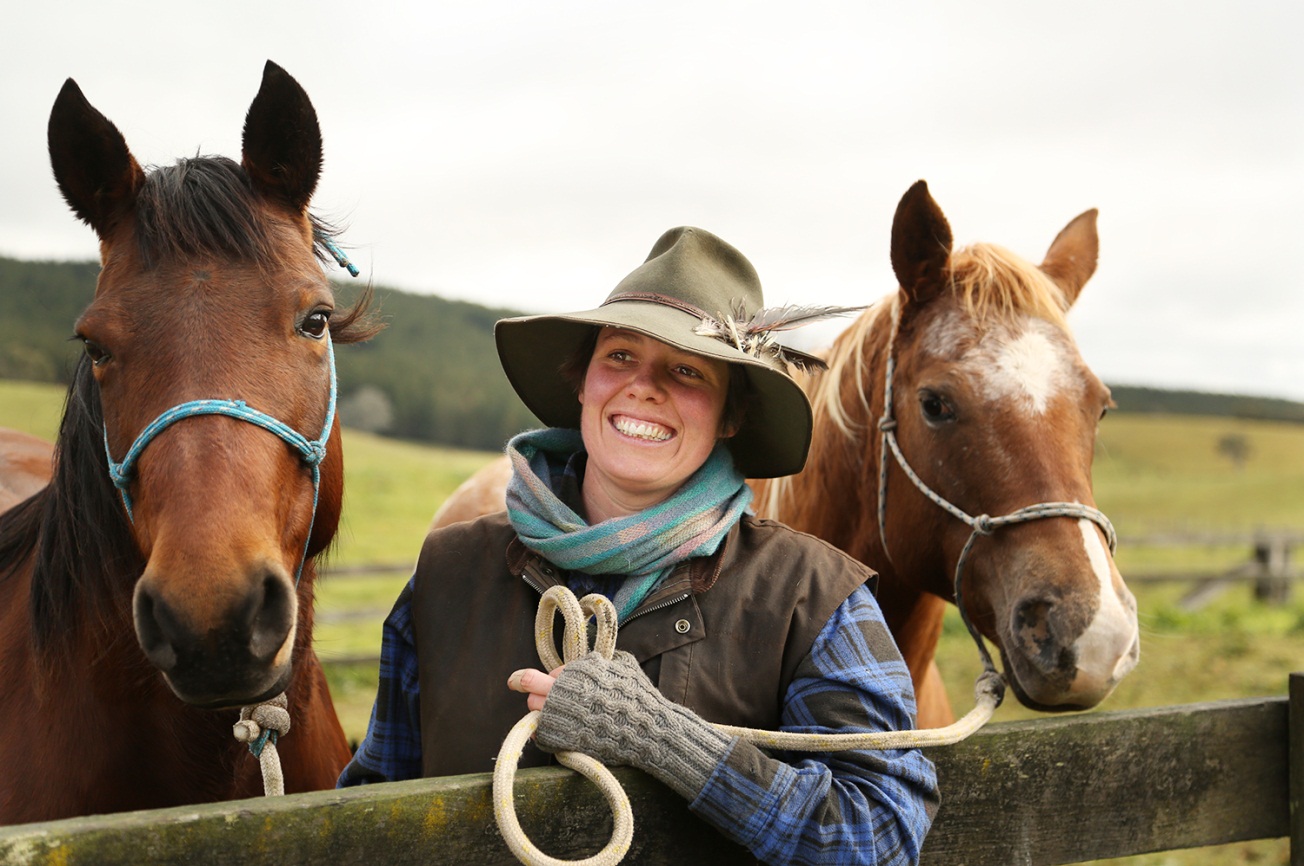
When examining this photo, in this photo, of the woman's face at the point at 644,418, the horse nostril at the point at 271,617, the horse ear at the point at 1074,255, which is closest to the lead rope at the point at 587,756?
the woman's face at the point at 644,418

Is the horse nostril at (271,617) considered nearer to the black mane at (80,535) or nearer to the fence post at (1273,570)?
the black mane at (80,535)

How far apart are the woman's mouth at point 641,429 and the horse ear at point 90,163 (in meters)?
1.19

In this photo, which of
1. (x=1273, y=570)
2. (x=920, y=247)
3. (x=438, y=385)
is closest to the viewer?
(x=920, y=247)

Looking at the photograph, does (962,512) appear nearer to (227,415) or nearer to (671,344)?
(671,344)

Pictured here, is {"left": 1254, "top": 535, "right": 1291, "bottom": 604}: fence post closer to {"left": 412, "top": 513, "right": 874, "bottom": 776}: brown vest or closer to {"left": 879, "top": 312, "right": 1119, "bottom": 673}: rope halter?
{"left": 879, "top": 312, "right": 1119, "bottom": 673}: rope halter

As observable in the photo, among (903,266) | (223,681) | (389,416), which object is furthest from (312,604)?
(389,416)

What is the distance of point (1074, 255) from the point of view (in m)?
3.13

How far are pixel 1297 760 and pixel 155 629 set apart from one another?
218cm

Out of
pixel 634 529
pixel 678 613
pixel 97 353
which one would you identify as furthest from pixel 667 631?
pixel 97 353

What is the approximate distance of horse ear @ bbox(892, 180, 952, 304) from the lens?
2.79m

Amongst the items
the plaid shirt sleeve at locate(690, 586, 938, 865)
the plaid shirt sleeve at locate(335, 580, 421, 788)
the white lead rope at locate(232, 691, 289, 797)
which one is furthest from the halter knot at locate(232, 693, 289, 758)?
the plaid shirt sleeve at locate(690, 586, 938, 865)

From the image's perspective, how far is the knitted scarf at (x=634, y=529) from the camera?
174 centimetres

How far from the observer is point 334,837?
127 cm

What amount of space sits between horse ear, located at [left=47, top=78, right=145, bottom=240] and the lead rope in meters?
1.33
